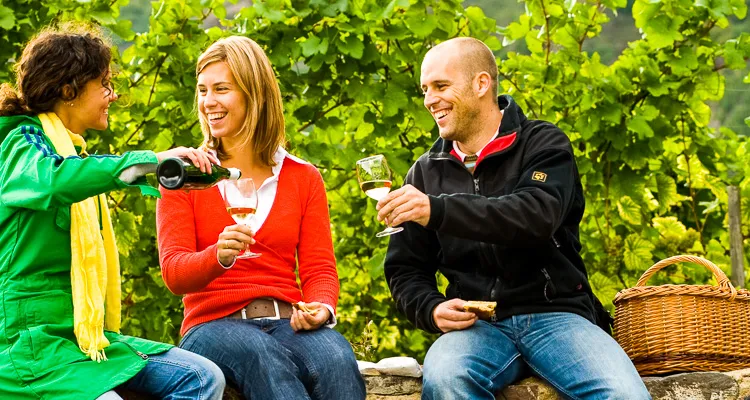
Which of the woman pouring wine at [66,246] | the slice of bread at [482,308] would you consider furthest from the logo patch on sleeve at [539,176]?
the woman pouring wine at [66,246]

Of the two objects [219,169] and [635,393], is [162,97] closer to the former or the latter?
[219,169]

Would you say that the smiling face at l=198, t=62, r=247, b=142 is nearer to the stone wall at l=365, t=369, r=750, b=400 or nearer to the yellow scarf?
the yellow scarf

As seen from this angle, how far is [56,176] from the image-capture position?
303 cm

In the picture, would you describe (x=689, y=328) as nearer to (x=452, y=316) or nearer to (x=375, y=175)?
(x=452, y=316)

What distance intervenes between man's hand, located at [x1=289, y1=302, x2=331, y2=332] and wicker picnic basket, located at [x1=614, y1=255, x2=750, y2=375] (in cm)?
125

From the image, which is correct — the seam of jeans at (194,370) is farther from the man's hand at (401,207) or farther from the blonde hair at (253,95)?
the blonde hair at (253,95)

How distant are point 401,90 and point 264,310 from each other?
198cm

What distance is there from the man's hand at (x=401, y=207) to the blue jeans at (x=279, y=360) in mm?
447

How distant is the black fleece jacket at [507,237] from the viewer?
3.65m

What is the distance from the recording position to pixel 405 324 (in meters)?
5.93

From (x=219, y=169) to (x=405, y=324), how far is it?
287cm

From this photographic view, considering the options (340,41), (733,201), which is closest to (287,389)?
(340,41)

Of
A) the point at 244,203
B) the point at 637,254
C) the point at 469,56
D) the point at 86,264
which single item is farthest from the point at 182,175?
the point at 637,254

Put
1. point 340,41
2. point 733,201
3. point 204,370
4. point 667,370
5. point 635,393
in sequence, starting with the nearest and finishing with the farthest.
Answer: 1. point 204,370
2. point 635,393
3. point 667,370
4. point 340,41
5. point 733,201
